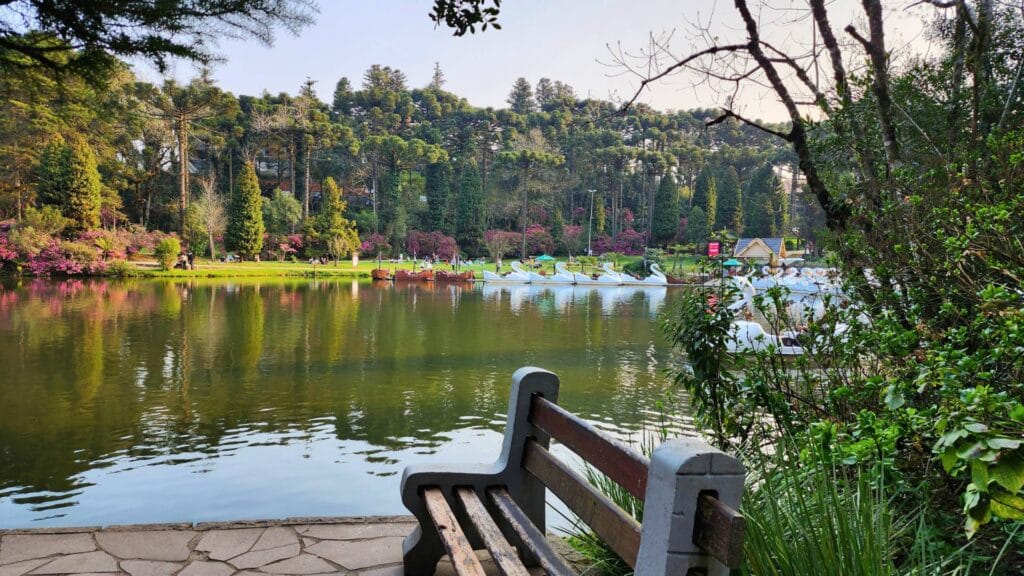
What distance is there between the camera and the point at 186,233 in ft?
107

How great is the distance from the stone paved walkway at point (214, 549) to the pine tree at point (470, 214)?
4001 centimetres

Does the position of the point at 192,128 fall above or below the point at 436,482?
above

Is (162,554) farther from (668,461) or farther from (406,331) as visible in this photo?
(406,331)

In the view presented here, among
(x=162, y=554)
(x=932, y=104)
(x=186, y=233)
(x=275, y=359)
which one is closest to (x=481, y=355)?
(x=275, y=359)

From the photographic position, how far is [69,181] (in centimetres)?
2720


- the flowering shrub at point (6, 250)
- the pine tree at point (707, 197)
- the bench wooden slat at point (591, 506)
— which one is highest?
the pine tree at point (707, 197)

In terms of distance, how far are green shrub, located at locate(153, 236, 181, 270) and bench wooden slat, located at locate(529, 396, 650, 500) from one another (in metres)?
30.3

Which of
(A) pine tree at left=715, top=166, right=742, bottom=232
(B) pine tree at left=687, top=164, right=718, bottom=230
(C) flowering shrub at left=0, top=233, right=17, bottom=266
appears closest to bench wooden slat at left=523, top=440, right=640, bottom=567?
(C) flowering shrub at left=0, top=233, right=17, bottom=266

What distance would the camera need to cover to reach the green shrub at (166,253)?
93.7 ft

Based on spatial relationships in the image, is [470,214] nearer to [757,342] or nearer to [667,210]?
[667,210]

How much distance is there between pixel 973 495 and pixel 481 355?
9.77m

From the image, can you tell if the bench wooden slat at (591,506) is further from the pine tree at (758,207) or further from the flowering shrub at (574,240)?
the flowering shrub at (574,240)

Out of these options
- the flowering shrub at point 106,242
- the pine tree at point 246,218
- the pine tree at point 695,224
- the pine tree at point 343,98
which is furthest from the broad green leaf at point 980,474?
the pine tree at point 343,98

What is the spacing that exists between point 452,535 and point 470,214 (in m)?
41.0
